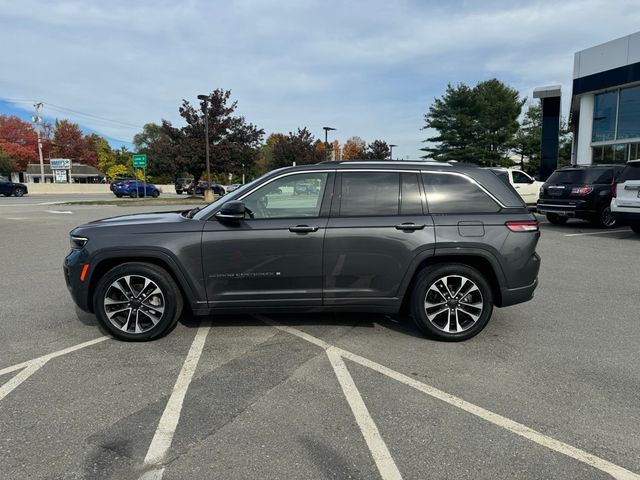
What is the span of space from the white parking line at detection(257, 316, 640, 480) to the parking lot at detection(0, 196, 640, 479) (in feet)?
→ 0.04

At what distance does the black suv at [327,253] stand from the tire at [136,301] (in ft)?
0.04

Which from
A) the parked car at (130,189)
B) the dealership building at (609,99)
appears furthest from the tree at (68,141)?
the dealership building at (609,99)

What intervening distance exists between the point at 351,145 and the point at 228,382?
266ft

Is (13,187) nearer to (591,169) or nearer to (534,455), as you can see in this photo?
(591,169)

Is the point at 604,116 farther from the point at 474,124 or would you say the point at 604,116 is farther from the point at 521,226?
the point at 521,226

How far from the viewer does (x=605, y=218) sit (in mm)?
13016

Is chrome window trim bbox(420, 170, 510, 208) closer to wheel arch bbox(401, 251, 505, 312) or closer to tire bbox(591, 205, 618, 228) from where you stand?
wheel arch bbox(401, 251, 505, 312)

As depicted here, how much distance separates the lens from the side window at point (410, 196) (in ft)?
14.8

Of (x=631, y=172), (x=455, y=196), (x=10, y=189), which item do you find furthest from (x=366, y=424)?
(x=10, y=189)

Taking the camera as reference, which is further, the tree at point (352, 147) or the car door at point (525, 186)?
the tree at point (352, 147)

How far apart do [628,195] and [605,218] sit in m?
2.46

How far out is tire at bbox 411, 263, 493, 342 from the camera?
14.7 feet

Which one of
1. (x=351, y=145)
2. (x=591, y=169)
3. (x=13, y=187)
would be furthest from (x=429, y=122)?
(x=351, y=145)

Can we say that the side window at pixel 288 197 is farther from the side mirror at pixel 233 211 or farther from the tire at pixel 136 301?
the tire at pixel 136 301
